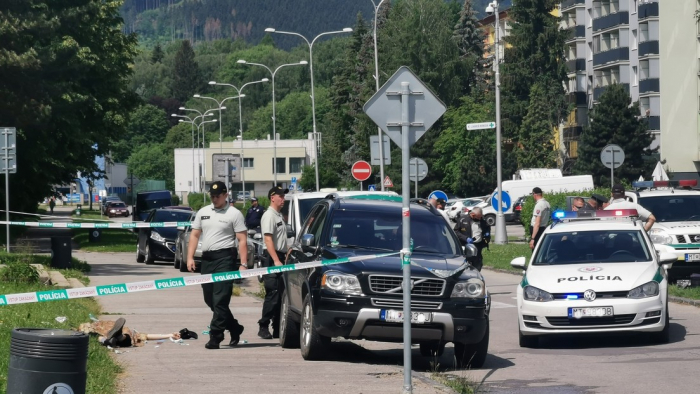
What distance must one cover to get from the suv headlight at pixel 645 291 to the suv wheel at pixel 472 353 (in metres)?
2.28

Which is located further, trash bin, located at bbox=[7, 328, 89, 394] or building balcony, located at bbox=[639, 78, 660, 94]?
building balcony, located at bbox=[639, 78, 660, 94]

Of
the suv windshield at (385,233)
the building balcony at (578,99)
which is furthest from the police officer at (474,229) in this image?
the building balcony at (578,99)

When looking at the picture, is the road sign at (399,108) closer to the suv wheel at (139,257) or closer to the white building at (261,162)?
the suv wheel at (139,257)

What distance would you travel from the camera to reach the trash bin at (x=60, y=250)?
2825 centimetres

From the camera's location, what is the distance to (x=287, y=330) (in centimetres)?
1417

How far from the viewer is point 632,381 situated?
459 inches

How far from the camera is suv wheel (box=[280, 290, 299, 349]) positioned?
46.5 feet

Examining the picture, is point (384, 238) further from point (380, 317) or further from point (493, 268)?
point (493, 268)

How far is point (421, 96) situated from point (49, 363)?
4280 millimetres

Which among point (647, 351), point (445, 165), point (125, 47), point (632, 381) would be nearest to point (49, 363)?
point (632, 381)

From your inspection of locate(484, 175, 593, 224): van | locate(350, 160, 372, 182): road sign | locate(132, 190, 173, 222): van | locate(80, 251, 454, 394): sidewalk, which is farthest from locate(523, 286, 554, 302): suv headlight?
locate(132, 190, 173, 222): van

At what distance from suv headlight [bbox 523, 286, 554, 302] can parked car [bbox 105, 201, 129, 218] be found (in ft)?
303

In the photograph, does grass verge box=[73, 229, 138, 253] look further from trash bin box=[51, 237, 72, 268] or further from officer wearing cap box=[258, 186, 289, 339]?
officer wearing cap box=[258, 186, 289, 339]

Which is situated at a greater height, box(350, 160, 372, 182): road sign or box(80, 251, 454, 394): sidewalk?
box(350, 160, 372, 182): road sign
